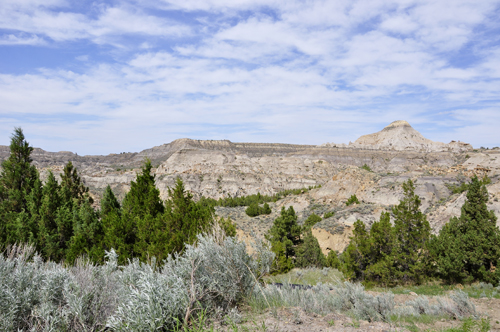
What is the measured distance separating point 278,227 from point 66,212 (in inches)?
619

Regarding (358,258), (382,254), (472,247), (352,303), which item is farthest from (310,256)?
(352,303)

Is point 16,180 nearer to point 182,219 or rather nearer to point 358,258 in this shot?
point 182,219

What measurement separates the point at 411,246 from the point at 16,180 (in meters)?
21.5

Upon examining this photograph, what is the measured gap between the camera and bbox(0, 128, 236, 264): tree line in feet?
37.2

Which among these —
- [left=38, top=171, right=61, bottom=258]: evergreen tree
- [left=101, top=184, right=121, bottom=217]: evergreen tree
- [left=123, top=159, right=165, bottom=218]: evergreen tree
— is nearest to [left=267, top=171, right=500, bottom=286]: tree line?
[left=123, top=159, right=165, bottom=218]: evergreen tree

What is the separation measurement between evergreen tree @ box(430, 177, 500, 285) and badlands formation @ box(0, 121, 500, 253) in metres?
8.96

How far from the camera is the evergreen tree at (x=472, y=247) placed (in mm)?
12141

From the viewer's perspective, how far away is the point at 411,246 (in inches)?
563

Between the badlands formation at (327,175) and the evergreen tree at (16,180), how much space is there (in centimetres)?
1240

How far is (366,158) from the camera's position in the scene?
343 feet

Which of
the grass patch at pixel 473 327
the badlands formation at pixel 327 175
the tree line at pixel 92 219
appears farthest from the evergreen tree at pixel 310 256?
the grass patch at pixel 473 327

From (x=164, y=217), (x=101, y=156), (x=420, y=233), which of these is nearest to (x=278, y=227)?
(x=420, y=233)

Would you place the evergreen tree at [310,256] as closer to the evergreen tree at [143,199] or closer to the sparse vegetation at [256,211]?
the evergreen tree at [143,199]

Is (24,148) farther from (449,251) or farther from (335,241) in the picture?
(335,241)
